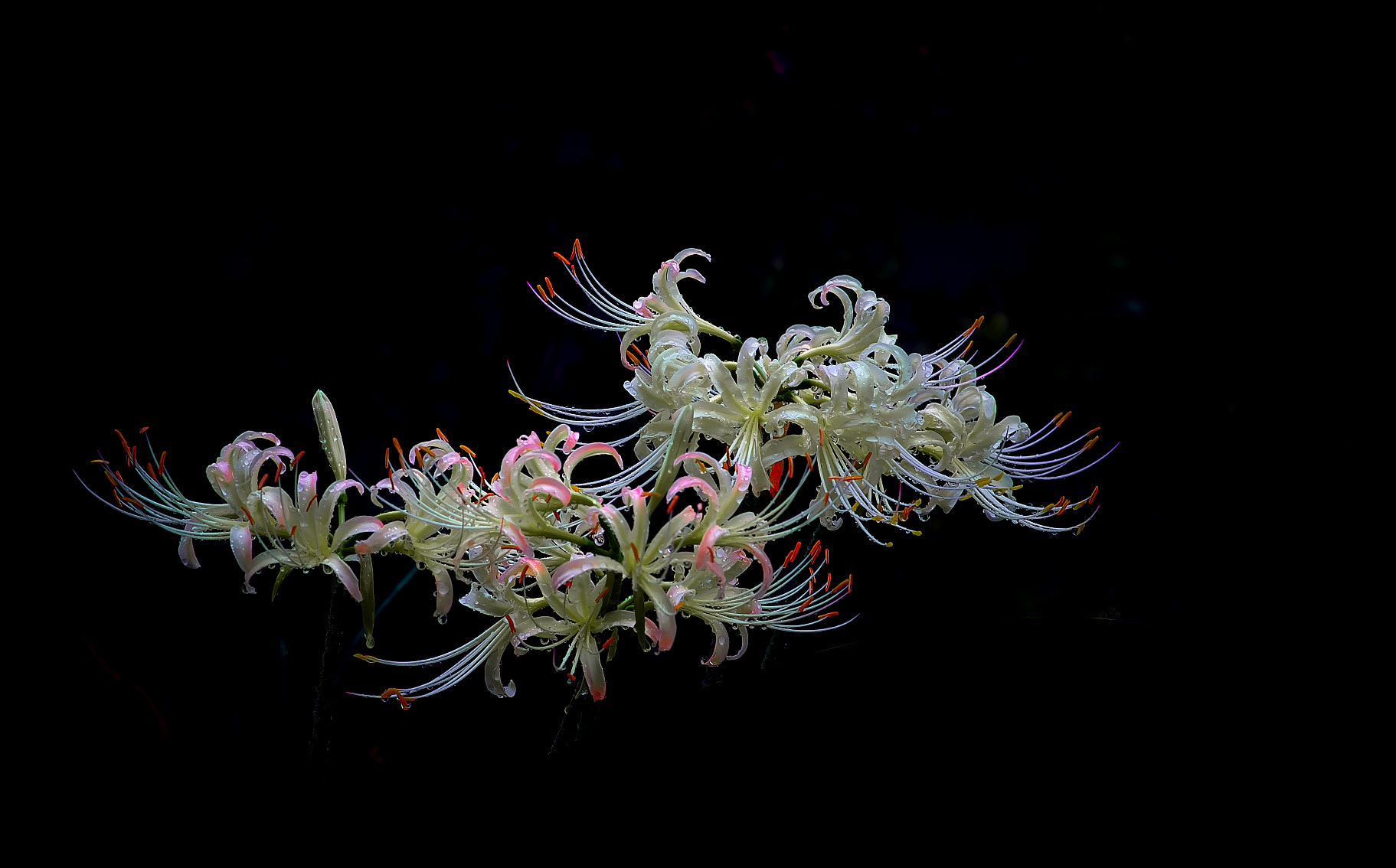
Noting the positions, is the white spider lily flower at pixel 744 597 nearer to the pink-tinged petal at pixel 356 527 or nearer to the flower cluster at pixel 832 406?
the flower cluster at pixel 832 406

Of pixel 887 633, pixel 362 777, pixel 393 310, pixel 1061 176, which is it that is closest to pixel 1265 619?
pixel 1061 176

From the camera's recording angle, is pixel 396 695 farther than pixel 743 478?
Yes

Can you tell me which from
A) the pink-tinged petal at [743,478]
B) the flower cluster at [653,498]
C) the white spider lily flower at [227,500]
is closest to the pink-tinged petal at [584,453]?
the flower cluster at [653,498]

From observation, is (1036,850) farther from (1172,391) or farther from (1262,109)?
(1262,109)

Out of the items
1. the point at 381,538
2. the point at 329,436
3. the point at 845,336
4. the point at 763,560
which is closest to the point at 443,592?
the point at 381,538

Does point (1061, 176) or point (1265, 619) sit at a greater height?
point (1061, 176)

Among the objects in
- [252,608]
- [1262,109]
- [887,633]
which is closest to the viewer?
[887,633]

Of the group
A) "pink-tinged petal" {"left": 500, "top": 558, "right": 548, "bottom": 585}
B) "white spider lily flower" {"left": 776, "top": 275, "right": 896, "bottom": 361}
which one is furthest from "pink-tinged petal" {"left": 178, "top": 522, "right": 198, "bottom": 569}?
"white spider lily flower" {"left": 776, "top": 275, "right": 896, "bottom": 361}

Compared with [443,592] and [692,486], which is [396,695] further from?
[692,486]
